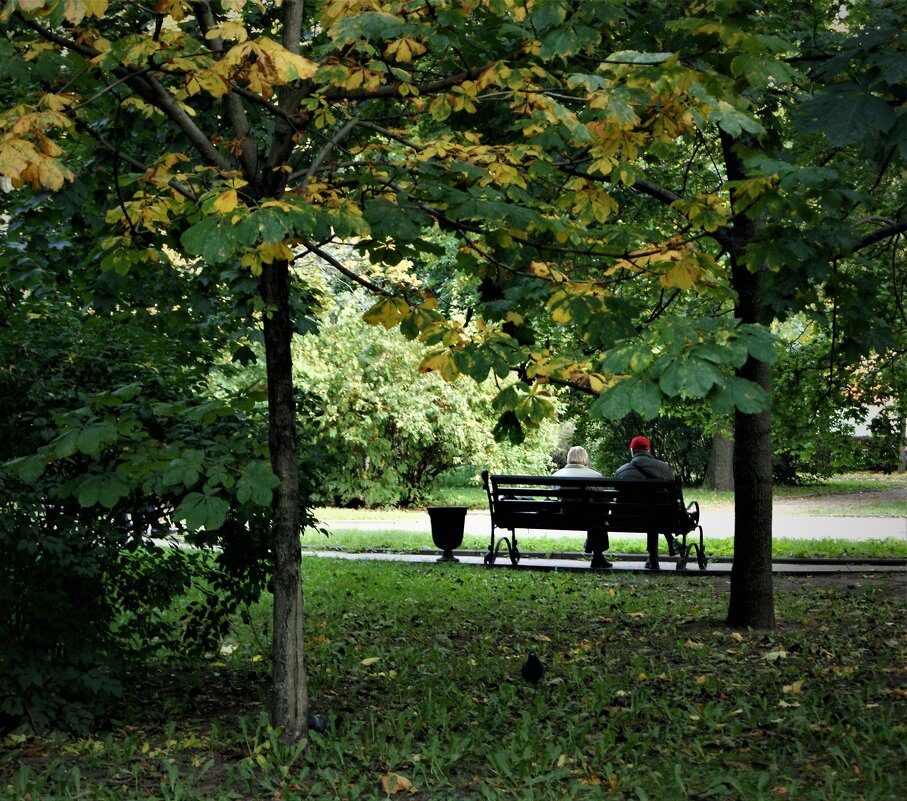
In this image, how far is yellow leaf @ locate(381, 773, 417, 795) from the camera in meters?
4.62

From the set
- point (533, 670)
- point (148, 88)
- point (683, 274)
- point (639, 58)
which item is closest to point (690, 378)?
point (683, 274)

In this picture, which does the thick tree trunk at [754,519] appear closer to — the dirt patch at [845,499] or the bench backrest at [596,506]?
the bench backrest at [596,506]

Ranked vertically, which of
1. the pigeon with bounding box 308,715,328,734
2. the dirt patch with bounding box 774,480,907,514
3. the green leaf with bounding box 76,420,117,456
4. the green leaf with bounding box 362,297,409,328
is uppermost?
the green leaf with bounding box 362,297,409,328

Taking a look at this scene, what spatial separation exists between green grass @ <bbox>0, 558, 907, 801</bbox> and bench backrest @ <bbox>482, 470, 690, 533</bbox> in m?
2.05

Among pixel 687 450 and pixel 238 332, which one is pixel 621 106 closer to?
pixel 238 332

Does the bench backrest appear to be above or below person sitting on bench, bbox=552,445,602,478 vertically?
below

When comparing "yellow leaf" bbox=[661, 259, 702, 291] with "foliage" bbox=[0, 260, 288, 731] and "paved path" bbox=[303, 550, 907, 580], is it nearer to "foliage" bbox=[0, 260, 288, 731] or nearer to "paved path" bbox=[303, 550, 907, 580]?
"foliage" bbox=[0, 260, 288, 731]

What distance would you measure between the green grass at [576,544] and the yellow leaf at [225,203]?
10101 mm

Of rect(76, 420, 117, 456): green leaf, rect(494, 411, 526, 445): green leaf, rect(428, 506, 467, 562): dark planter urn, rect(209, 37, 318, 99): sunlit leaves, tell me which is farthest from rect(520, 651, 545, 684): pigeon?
rect(428, 506, 467, 562): dark planter urn

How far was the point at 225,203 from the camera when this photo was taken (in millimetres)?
4016

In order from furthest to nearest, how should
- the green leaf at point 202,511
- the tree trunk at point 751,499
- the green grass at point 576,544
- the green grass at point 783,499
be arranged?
the green grass at point 783,499 → the green grass at point 576,544 → the tree trunk at point 751,499 → the green leaf at point 202,511

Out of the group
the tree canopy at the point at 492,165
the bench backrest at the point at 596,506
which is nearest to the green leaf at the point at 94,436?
the tree canopy at the point at 492,165

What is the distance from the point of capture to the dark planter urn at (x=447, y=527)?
1309 centimetres

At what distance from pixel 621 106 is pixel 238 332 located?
16.7 feet
